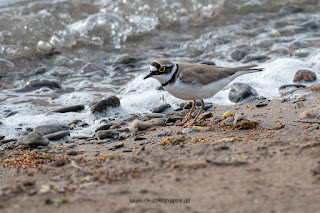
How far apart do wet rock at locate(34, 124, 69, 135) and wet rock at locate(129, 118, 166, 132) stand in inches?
→ 48.2

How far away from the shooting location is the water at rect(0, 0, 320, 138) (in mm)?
7898

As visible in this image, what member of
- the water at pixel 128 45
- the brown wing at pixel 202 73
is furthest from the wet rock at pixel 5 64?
the brown wing at pixel 202 73

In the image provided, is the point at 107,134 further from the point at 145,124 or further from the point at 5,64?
the point at 5,64

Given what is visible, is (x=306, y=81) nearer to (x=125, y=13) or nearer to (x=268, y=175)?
(x=268, y=175)

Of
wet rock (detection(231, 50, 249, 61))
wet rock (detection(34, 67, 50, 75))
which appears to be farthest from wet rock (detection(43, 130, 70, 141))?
wet rock (detection(231, 50, 249, 61))

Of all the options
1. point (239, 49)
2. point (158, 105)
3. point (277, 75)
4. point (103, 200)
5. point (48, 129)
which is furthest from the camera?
point (239, 49)

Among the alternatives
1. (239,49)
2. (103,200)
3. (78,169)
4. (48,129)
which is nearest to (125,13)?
(239,49)

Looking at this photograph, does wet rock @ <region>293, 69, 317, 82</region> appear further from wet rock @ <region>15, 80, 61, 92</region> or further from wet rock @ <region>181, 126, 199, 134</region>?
wet rock @ <region>15, 80, 61, 92</region>

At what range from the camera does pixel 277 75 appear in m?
8.15

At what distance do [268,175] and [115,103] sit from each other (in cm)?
430

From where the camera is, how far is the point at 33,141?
5.56m

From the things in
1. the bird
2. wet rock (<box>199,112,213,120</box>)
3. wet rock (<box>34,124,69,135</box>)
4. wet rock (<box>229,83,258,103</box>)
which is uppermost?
the bird

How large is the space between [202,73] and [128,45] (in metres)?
6.26

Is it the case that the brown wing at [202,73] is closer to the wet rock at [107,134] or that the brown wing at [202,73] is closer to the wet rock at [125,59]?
the wet rock at [107,134]
